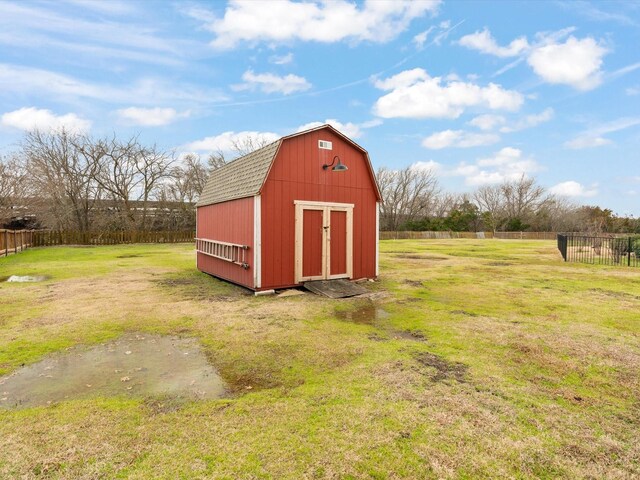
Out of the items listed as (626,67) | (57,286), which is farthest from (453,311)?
(626,67)

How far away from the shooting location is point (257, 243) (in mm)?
7902

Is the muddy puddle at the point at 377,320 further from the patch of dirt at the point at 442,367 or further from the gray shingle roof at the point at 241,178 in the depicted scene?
the gray shingle roof at the point at 241,178

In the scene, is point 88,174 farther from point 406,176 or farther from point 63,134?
point 406,176

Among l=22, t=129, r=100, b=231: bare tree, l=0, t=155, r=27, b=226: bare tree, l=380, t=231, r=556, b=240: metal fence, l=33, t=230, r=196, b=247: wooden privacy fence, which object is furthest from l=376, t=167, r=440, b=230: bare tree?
l=0, t=155, r=27, b=226: bare tree

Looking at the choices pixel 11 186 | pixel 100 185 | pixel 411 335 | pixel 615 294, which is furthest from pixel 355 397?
pixel 100 185

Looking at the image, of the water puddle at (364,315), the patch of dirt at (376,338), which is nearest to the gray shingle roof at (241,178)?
the water puddle at (364,315)

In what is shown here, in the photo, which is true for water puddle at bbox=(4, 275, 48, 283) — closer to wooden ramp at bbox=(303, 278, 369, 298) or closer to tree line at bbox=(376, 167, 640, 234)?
wooden ramp at bbox=(303, 278, 369, 298)

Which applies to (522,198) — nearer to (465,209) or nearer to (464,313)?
(465,209)

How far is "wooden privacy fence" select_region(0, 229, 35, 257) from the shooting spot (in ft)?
53.0

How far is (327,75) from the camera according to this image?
19.6m

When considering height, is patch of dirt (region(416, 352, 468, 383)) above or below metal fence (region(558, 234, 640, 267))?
below

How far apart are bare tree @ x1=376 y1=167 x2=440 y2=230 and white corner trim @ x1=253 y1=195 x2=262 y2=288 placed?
4288 centimetres

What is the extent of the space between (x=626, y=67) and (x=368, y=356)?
1824cm

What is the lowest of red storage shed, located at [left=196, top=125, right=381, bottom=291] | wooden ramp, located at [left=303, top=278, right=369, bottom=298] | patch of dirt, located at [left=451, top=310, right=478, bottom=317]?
patch of dirt, located at [left=451, top=310, right=478, bottom=317]
